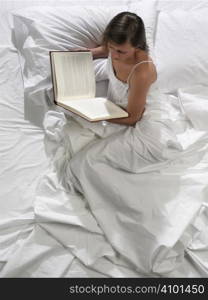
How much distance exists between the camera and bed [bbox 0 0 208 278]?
3.26ft

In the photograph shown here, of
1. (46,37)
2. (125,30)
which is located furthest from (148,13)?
(125,30)

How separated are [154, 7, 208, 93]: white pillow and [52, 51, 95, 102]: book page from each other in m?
0.34

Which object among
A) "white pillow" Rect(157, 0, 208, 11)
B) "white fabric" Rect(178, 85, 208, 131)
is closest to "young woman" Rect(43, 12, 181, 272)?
"white fabric" Rect(178, 85, 208, 131)

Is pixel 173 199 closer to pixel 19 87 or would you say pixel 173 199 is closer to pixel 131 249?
pixel 131 249

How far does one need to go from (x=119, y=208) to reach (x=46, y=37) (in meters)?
0.73

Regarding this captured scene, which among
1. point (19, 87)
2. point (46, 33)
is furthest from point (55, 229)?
point (46, 33)

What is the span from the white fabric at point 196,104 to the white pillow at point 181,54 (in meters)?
0.04

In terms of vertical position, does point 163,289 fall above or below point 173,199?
below

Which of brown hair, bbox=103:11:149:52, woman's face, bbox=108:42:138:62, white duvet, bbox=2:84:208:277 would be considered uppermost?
brown hair, bbox=103:11:149:52

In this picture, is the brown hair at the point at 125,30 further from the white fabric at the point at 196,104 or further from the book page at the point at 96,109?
the white fabric at the point at 196,104

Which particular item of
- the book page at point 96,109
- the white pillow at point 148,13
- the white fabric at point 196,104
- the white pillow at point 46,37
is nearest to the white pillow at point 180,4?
the white pillow at point 148,13

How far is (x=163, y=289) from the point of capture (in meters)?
0.95

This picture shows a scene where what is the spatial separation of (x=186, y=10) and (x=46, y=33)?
0.67 metres

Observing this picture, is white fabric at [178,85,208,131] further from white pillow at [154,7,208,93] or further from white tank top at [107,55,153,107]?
white tank top at [107,55,153,107]
